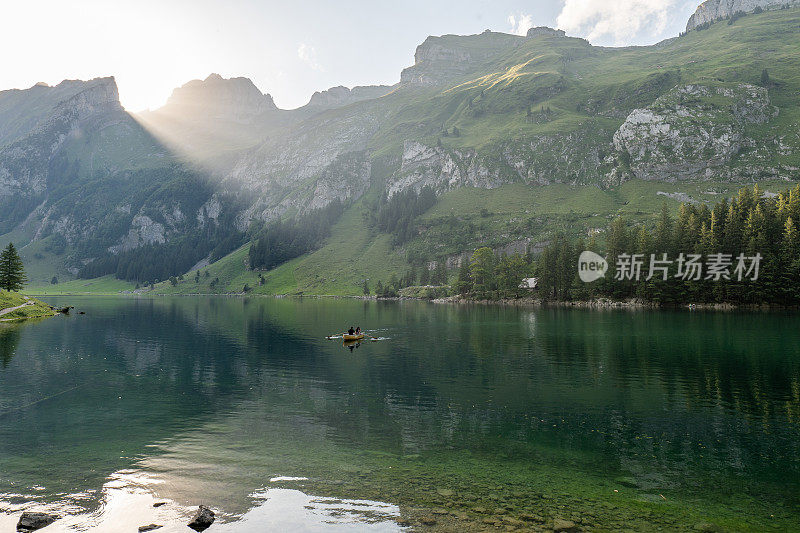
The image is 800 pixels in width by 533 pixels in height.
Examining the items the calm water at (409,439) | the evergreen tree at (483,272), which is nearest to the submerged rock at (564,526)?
the calm water at (409,439)

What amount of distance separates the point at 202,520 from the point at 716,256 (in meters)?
142

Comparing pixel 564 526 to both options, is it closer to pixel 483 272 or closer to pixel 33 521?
pixel 33 521

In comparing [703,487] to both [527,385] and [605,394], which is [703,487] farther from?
[527,385]

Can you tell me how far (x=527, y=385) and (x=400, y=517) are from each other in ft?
86.3

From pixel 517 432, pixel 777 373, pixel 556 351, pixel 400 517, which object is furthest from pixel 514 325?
pixel 400 517

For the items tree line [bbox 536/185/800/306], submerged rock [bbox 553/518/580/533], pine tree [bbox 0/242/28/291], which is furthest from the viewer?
pine tree [bbox 0/242/28/291]

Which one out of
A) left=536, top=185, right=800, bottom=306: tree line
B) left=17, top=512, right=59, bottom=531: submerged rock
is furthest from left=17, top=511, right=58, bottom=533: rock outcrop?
left=536, top=185, right=800, bottom=306: tree line

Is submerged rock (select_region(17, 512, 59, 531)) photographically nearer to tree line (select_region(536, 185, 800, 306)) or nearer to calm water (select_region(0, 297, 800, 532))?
calm water (select_region(0, 297, 800, 532))

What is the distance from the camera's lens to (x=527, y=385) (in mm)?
40781

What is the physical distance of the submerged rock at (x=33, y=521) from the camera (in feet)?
52.6

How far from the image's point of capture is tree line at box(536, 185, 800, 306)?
112m

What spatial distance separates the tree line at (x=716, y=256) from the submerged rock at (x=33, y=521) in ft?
466

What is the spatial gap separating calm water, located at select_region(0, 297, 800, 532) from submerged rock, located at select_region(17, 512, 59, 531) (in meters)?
0.43

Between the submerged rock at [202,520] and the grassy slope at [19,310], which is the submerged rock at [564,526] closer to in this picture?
the submerged rock at [202,520]
